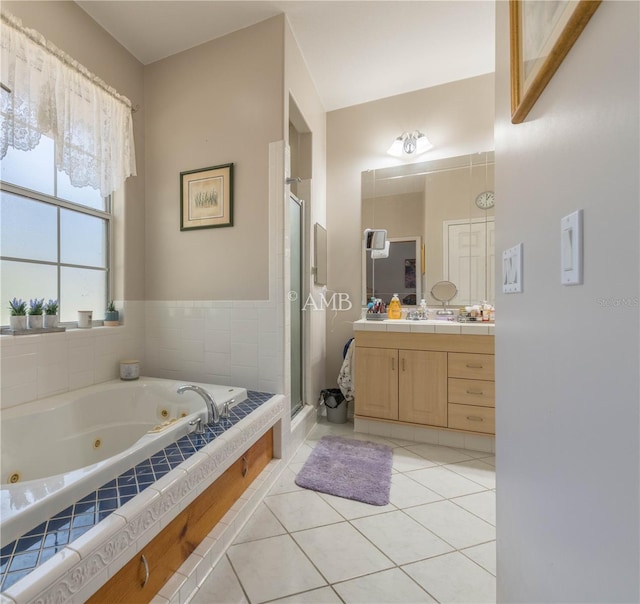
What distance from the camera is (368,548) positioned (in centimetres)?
132

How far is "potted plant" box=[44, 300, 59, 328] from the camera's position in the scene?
5.68ft

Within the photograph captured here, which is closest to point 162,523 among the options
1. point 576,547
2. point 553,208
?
point 576,547

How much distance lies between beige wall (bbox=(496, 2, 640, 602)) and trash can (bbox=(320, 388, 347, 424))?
1.91m

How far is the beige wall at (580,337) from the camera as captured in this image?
0.36 meters

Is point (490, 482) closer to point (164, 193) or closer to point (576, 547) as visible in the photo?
point (576, 547)

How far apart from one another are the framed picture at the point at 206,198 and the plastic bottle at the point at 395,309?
1.54 meters

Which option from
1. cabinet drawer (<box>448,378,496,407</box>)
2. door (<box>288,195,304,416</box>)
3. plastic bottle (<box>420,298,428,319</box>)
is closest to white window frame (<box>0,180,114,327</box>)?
door (<box>288,195,304,416</box>)

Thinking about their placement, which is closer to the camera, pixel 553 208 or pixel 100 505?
pixel 553 208

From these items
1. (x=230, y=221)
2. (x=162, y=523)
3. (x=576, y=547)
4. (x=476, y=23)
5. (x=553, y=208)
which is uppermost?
(x=476, y=23)

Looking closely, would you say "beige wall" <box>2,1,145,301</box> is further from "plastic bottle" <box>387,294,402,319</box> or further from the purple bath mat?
"plastic bottle" <box>387,294,402,319</box>

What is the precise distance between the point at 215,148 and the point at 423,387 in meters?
2.29

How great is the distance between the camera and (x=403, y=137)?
9.11ft

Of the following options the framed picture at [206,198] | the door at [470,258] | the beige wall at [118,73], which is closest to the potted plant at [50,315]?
the beige wall at [118,73]

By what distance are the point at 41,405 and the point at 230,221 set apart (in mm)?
1477
